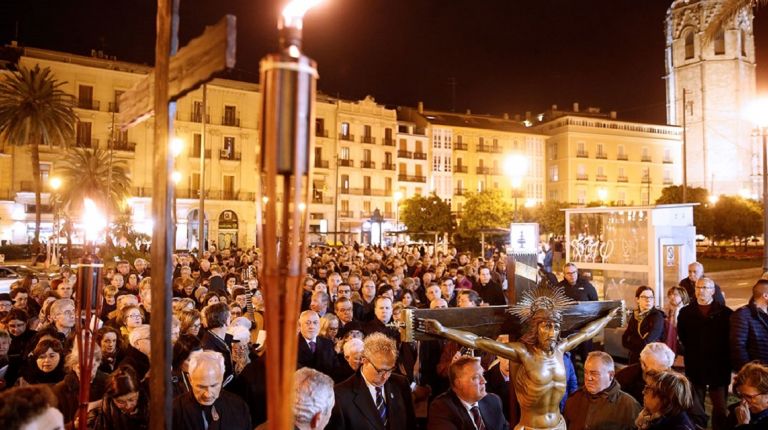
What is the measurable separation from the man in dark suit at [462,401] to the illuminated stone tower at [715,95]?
6733cm

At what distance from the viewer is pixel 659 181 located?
72.3m

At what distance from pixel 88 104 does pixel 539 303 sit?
50.2 meters

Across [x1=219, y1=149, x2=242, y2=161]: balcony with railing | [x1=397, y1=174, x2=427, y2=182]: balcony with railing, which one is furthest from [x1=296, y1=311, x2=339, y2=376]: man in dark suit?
[x1=397, y1=174, x2=427, y2=182]: balcony with railing

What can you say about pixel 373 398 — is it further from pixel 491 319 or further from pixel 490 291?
pixel 490 291

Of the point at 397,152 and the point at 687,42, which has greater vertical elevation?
the point at 687,42

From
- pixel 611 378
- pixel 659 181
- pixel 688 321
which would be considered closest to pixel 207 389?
pixel 611 378

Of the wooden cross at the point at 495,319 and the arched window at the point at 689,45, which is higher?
the arched window at the point at 689,45

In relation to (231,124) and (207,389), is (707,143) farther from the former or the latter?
(207,389)

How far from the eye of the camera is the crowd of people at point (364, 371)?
3.73m

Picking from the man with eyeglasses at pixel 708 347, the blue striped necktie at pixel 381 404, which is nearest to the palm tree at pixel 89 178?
the man with eyeglasses at pixel 708 347

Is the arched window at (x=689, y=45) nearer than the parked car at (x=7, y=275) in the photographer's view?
No

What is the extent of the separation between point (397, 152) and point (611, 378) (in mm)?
58742

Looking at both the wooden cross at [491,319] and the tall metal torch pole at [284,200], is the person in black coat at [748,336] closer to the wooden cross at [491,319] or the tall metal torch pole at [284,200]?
the wooden cross at [491,319]

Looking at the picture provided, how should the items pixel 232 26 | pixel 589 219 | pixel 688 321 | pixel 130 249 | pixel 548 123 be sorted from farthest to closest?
pixel 548 123 → pixel 130 249 → pixel 589 219 → pixel 688 321 → pixel 232 26
